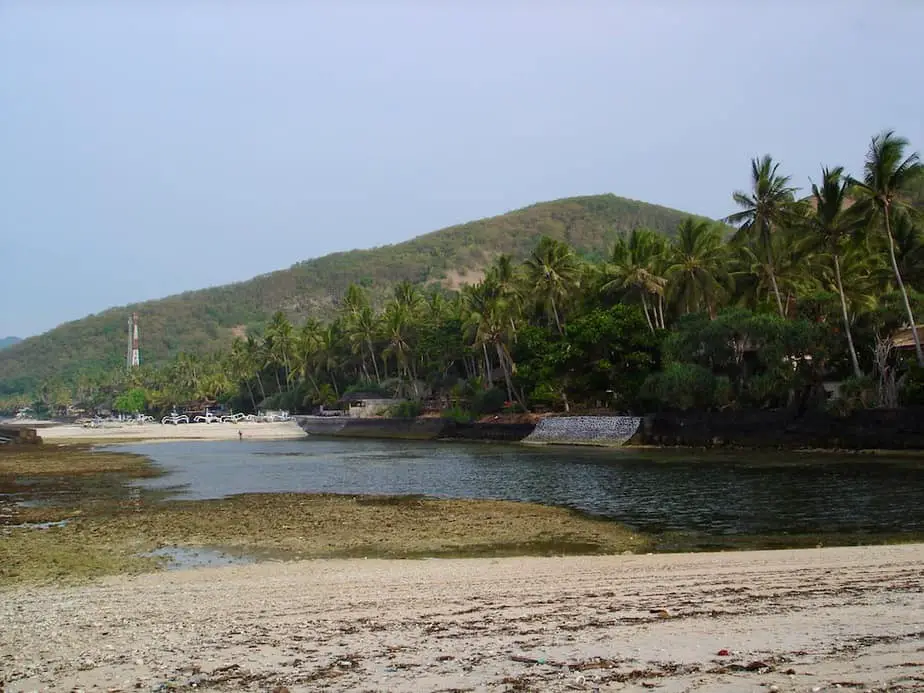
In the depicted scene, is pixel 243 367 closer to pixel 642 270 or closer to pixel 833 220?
pixel 642 270

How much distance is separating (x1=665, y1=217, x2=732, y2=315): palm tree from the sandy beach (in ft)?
155

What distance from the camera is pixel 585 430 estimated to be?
62.8 m

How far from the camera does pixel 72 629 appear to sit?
10945 mm

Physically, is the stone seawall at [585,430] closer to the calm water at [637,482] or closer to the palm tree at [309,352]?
the calm water at [637,482]

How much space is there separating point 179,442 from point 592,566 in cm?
7737

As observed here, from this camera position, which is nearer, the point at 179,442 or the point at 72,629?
the point at 72,629

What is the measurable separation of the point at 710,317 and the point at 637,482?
30.2 meters

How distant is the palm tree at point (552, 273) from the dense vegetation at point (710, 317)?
18 centimetres

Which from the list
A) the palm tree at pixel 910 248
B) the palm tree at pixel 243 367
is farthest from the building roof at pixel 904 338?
the palm tree at pixel 243 367

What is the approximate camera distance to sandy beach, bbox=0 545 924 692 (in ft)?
25.3

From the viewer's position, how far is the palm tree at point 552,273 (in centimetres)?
7344

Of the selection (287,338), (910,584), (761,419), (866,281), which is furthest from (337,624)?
(287,338)

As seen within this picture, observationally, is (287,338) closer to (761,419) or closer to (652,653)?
(761,419)

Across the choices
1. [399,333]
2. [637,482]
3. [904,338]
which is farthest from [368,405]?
[637,482]
